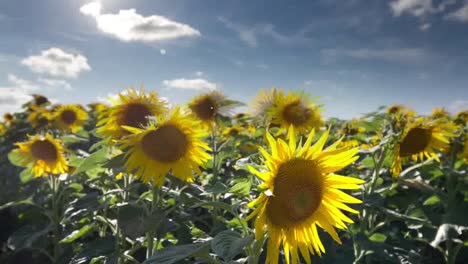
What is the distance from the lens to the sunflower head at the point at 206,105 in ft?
13.5

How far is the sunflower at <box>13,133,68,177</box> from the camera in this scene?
12.0 feet

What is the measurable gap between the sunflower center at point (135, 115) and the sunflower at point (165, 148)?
0.26 m

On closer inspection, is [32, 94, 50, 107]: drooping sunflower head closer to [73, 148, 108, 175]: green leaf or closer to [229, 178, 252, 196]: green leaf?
[73, 148, 108, 175]: green leaf

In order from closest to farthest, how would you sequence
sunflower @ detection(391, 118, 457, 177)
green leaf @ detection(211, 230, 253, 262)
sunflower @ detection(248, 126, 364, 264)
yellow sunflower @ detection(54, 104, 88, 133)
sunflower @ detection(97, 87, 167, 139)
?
green leaf @ detection(211, 230, 253, 262) < sunflower @ detection(248, 126, 364, 264) < sunflower @ detection(97, 87, 167, 139) < sunflower @ detection(391, 118, 457, 177) < yellow sunflower @ detection(54, 104, 88, 133)

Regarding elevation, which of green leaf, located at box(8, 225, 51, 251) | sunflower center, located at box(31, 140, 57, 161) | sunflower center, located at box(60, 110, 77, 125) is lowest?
green leaf, located at box(8, 225, 51, 251)

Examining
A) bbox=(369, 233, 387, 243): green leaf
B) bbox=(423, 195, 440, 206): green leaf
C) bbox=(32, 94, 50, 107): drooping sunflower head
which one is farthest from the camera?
bbox=(32, 94, 50, 107): drooping sunflower head

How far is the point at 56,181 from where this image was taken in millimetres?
3996

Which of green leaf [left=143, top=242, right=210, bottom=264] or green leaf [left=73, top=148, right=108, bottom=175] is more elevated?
green leaf [left=73, top=148, right=108, bottom=175]

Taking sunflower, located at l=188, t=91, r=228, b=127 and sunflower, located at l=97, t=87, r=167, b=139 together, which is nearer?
sunflower, located at l=97, t=87, r=167, b=139

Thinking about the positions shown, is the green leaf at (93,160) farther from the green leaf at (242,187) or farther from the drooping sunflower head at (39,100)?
the drooping sunflower head at (39,100)

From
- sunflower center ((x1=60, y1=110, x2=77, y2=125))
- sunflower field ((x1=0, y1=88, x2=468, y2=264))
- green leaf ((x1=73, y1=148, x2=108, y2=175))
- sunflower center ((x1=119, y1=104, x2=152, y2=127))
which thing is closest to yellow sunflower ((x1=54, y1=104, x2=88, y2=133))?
sunflower center ((x1=60, y1=110, x2=77, y2=125))

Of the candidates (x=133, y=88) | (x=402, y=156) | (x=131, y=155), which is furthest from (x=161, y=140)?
(x=402, y=156)

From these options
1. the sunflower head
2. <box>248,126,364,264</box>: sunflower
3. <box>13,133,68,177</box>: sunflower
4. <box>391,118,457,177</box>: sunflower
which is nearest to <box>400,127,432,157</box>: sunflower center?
<box>391,118,457,177</box>: sunflower

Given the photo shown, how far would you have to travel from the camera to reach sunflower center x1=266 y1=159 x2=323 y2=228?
161cm
